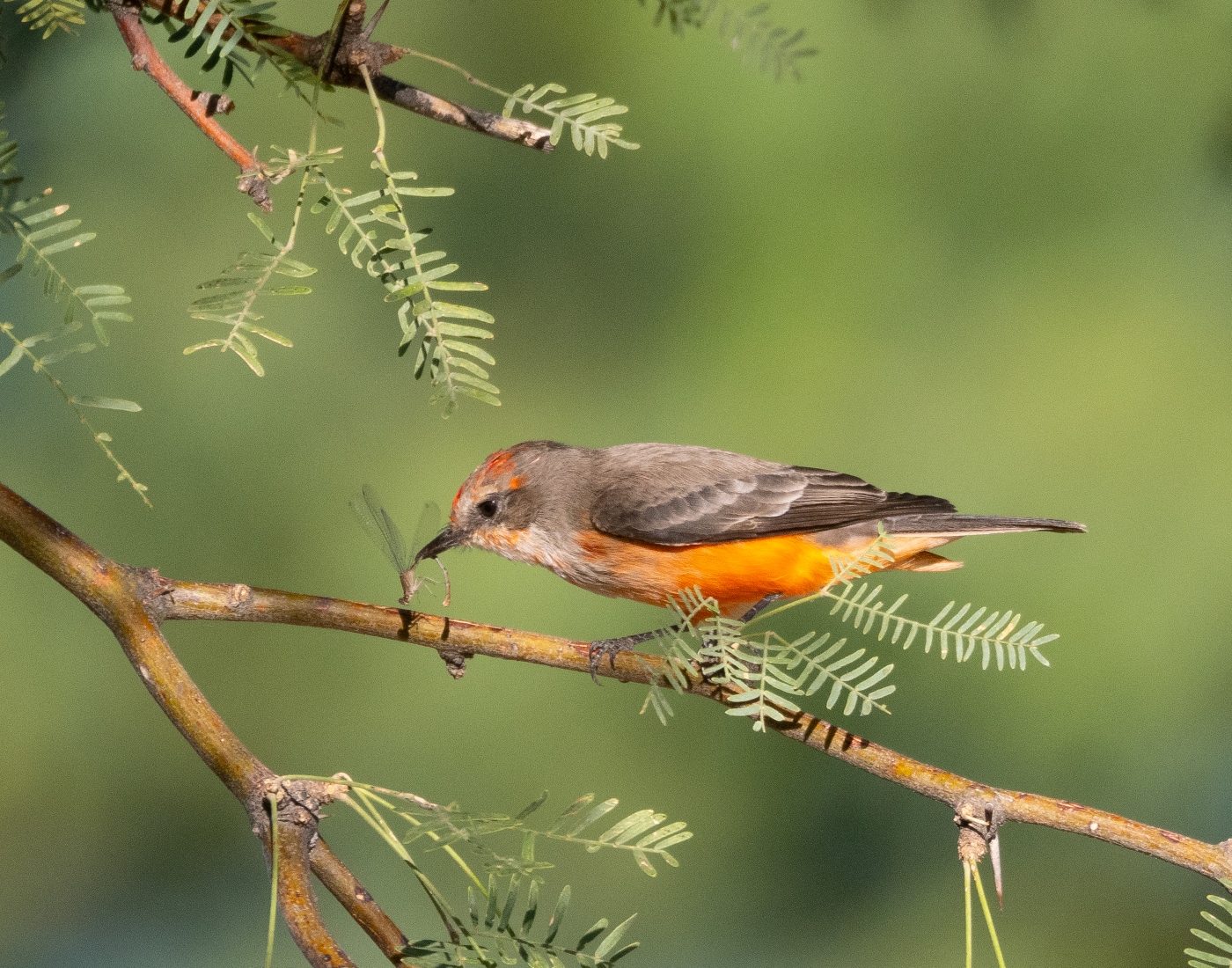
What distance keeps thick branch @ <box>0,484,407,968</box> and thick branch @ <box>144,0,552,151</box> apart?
32cm

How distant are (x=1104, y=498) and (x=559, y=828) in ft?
4.04

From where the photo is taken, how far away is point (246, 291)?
55 centimetres

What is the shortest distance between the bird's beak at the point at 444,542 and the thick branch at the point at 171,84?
0.57 m

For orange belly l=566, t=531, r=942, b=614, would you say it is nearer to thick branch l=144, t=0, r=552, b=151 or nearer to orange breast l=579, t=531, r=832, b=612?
orange breast l=579, t=531, r=832, b=612

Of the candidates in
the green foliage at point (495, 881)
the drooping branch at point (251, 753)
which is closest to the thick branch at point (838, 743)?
the drooping branch at point (251, 753)

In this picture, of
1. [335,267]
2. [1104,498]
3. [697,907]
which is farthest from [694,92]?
[697,907]

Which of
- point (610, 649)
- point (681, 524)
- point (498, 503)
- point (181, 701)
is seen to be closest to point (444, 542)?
point (498, 503)

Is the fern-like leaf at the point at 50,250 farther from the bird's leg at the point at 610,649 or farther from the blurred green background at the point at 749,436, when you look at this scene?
the blurred green background at the point at 749,436

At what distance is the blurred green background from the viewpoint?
1613mm

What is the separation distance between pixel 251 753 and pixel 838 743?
0.37m

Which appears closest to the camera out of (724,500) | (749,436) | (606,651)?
(606,651)

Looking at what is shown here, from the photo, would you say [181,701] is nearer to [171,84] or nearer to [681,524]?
[171,84]

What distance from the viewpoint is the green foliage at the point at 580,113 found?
23.3 inches

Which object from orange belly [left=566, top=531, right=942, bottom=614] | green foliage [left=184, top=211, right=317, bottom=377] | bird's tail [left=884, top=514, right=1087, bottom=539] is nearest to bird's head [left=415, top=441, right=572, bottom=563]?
orange belly [left=566, top=531, right=942, bottom=614]
